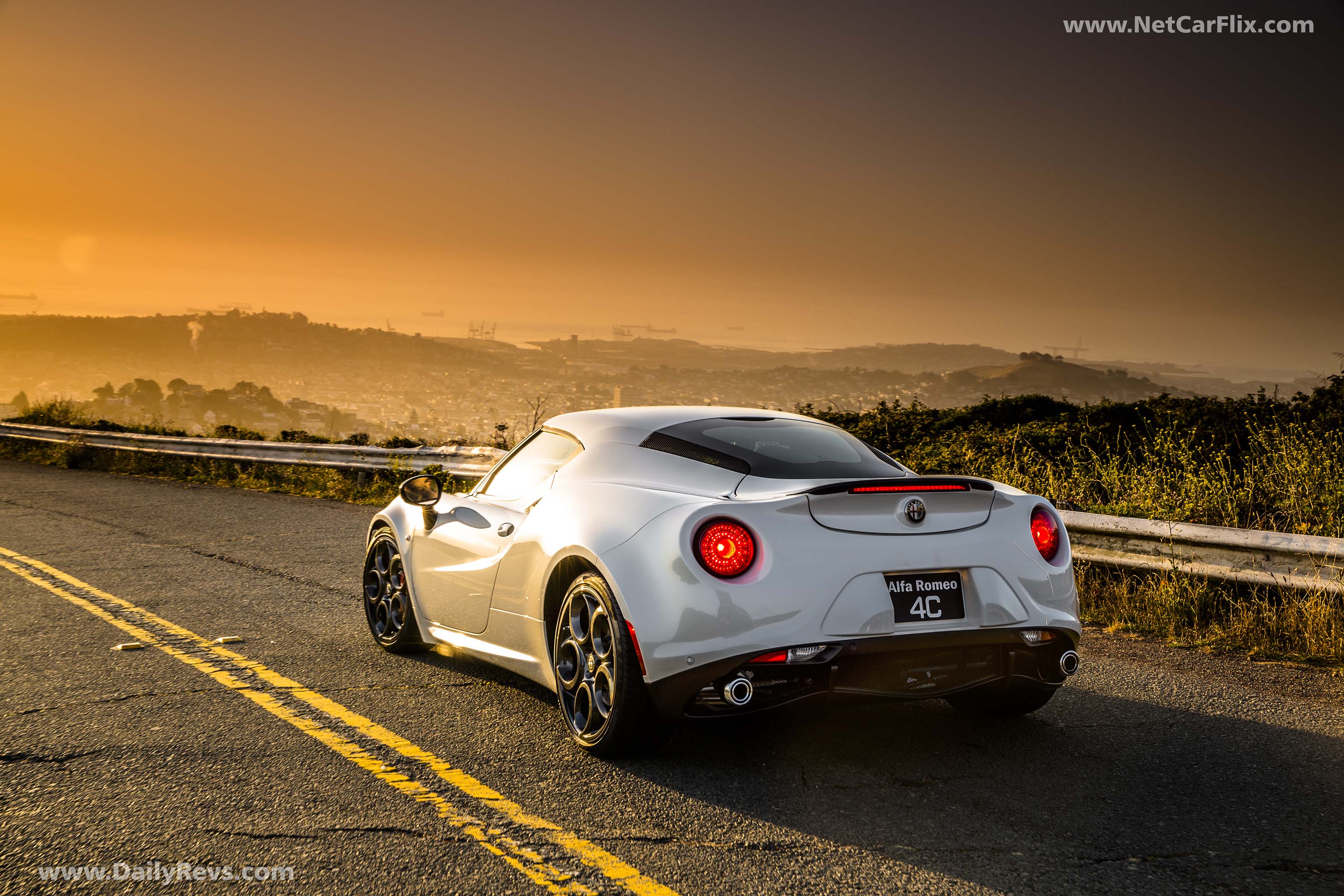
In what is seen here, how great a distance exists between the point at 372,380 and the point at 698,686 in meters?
44.0

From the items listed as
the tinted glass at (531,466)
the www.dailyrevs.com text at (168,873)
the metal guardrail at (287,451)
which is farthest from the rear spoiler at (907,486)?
the metal guardrail at (287,451)

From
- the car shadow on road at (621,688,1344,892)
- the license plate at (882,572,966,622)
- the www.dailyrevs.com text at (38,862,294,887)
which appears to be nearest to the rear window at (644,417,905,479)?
the license plate at (882,572,966,622)

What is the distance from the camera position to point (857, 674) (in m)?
4.05

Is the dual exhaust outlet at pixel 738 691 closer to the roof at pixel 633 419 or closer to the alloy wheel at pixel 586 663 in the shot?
the alloy wheel at pixel 586 663

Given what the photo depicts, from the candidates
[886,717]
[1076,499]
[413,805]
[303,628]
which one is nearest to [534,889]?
[413,805]

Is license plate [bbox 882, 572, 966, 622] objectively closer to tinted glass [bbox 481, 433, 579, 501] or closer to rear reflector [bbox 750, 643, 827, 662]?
rear reflector [bbox 750, 643, 827, 662]

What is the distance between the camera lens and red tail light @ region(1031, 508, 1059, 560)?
459cm

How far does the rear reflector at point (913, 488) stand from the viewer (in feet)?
13.8

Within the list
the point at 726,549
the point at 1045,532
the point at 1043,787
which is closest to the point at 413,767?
the point at 726,549

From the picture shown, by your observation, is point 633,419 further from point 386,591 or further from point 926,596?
point 386,591

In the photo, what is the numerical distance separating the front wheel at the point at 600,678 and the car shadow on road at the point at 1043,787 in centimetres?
17

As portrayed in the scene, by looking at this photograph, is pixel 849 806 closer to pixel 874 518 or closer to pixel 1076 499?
pixel 874 518

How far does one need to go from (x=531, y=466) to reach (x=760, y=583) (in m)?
1.91

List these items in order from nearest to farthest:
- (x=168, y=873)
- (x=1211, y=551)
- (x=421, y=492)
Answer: (x=168, y=873) < (x=421, y=492) < (x=1211, y=551)
